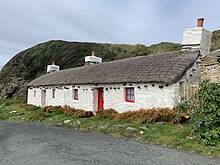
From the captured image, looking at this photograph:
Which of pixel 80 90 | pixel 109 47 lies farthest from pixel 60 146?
pixel 109 47

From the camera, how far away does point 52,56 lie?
39.2 metres

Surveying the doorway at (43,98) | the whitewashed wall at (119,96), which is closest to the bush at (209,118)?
the whitewashed wall at (119,96)

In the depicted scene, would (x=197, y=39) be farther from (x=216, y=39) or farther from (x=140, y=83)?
(x=216, y=39)

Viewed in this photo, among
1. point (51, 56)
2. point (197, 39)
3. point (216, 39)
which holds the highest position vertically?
point (216, 39)

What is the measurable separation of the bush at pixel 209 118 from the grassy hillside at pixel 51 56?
29704 millimetres

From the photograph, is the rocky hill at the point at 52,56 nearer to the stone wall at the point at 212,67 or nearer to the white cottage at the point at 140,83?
the white cottage at the point at 140,83

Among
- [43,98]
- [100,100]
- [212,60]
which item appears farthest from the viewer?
[43,98]

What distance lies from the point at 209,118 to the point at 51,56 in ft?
118

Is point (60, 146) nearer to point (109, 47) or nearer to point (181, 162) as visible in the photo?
point (181, 162)

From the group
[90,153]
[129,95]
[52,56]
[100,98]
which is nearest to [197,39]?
[129,95]

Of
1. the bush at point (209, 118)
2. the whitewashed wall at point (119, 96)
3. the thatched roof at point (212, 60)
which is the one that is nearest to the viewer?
the bush at point (209, 118)

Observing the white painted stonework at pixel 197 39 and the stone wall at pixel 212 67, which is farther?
the white painted stonework at pixel 197 39

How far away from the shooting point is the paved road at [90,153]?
564cm

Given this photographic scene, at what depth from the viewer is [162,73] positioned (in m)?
11.4
